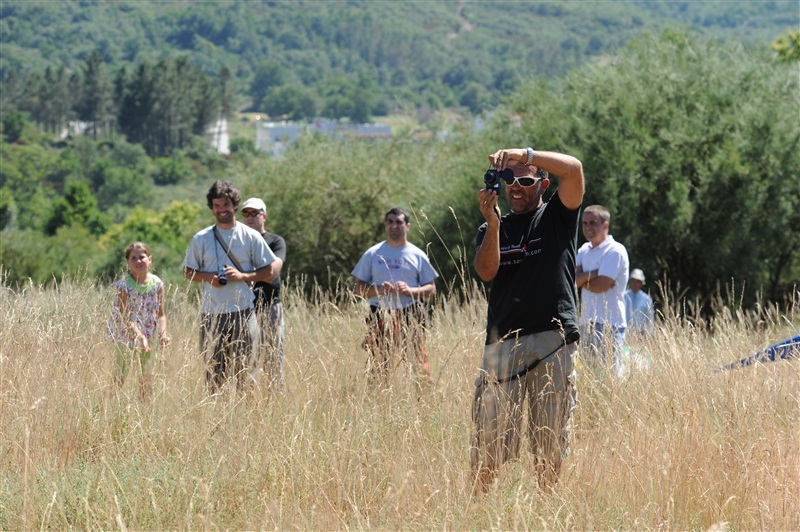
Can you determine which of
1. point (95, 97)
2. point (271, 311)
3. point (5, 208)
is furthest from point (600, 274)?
point (95, 97)

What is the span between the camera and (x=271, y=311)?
7227 mm

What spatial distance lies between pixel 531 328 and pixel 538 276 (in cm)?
23

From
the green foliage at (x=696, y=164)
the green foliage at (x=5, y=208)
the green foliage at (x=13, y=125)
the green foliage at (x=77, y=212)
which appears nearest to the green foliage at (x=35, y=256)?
the green foliage at (x=696, y=164)

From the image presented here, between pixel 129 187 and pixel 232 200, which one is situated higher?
pixel 232 200

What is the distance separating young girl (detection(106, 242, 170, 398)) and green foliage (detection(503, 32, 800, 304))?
11.1 metres

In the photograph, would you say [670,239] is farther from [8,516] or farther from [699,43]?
[8,516]

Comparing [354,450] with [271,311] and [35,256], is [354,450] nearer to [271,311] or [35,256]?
[271,311]

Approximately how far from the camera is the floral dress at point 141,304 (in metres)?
6.58

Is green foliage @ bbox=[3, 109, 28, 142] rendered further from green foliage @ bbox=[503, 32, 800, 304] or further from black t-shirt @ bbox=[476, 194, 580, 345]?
black t-shirt @ bbox=[476, 194, 580, 345]

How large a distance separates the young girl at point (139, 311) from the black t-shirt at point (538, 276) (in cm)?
244

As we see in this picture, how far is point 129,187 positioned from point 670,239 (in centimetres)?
10867

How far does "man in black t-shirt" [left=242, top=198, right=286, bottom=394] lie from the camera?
6359 mm

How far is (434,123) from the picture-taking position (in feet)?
98.2

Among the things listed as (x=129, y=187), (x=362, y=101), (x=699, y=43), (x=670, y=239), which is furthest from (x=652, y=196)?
(x=362, y=101)
